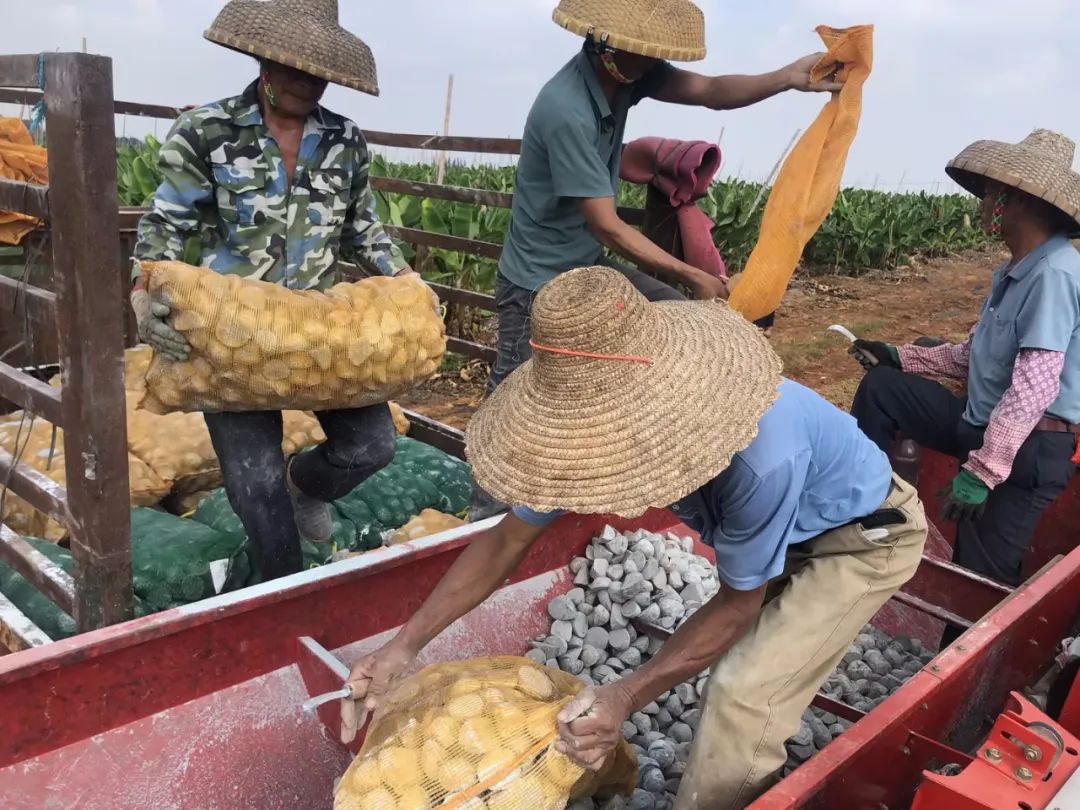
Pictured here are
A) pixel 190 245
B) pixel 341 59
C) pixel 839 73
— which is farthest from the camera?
pixel 190 245

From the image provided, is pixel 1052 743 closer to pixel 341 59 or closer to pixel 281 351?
pixel 281 351

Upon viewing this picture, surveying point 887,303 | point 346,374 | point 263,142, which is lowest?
point 887,303

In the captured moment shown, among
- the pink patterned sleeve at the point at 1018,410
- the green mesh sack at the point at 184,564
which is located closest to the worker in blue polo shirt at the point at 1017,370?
the pink patterned sleeve at the point at 1018,410

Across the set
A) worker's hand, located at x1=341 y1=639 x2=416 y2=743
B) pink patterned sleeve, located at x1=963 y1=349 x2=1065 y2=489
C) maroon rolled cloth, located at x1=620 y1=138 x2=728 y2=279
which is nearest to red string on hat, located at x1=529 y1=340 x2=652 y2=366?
worker's hand, located at x1=341 y1=639 x2=416 y2=743

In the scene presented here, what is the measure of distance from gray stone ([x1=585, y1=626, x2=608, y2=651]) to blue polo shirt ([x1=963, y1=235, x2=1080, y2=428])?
56.1 inches

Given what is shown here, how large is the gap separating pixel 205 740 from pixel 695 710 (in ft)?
4.20

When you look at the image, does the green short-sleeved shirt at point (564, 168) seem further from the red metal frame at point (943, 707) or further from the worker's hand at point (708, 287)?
the red metal frame at point (943, 707)

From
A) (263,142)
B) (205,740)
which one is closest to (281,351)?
(263,142)

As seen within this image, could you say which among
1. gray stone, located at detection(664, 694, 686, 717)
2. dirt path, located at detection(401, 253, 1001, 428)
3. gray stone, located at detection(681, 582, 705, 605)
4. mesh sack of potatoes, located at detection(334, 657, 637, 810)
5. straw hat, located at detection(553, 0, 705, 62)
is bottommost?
dirt path, located at detection(401, 253, 1001, 428)

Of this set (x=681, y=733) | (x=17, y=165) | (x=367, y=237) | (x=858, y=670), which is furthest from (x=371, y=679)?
(x=17, y=165)

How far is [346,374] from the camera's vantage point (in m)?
2.40

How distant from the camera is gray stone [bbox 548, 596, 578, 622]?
113 inches

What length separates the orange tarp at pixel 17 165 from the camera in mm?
3459

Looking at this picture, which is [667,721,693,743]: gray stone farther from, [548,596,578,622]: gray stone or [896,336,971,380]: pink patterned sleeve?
[896,336,971,380]: pink patterned sleeve
